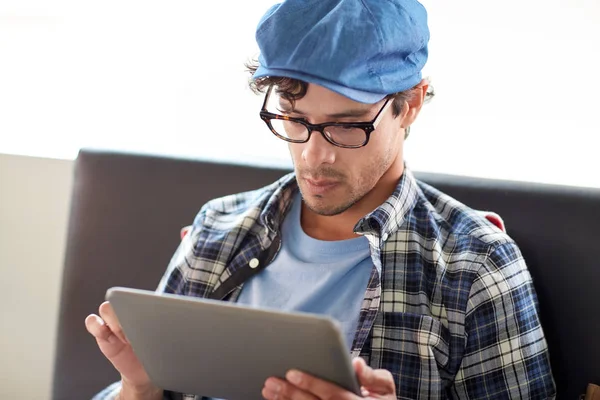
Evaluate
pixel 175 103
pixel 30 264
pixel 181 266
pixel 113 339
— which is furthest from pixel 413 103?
pixel 30 264

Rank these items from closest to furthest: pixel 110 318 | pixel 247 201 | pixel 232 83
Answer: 1. pixel 110 318
2. pixel 247 201
3. pixel 232 83

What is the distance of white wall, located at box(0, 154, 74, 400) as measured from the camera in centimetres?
219

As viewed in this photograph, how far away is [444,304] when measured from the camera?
139 cm

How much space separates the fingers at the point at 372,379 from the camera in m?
1.09

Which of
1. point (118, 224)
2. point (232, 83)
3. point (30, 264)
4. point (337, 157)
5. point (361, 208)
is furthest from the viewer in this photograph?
point (30, 264)

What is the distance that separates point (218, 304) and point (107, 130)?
134 centimetres

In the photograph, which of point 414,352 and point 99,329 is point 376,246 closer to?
point 414,352

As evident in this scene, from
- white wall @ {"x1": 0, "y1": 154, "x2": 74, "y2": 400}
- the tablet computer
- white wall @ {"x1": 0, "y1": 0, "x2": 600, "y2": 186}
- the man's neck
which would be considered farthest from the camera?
white wall @ {"x1": 0, "y1": 154, "x2": 74, "y2": 400}

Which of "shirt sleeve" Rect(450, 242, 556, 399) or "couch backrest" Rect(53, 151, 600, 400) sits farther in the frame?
"couch backrest" Rect(53, 151, 600, 400)

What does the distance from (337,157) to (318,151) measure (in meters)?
0.04

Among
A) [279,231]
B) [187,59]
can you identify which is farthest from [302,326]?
[187,59]

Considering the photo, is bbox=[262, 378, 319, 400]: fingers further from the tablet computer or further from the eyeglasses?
the eyeglasses

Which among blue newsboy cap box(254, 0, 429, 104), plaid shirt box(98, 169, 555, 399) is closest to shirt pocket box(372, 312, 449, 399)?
plaid shirt box(98, 169, 555, 399)

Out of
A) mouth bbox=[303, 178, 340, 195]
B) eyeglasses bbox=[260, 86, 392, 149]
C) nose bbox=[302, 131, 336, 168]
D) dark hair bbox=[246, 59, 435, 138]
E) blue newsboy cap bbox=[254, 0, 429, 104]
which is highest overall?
blue newsboy cap bbox=[254, 0, 429, 104]
